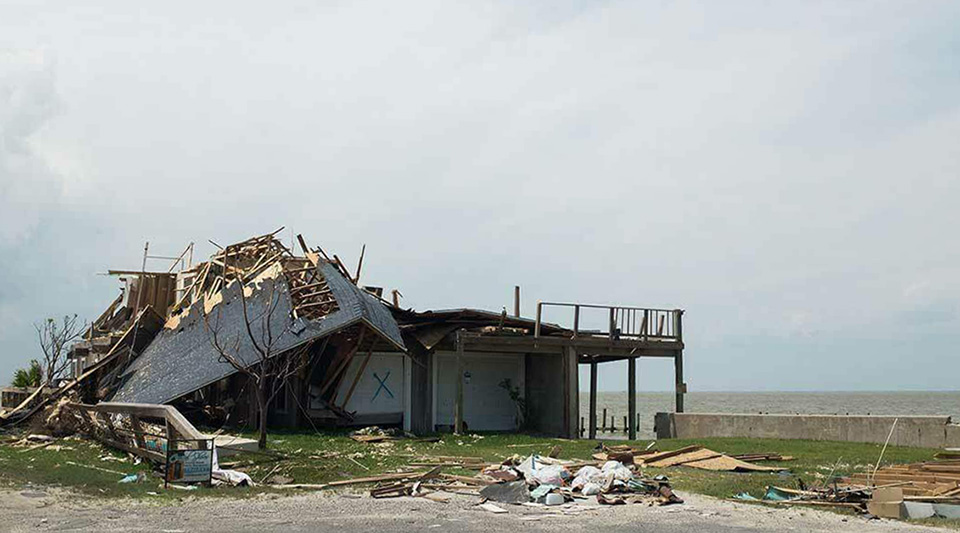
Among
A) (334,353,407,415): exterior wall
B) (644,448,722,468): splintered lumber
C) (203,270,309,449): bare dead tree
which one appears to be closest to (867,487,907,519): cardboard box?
(644,448,722,468): splintered lumber

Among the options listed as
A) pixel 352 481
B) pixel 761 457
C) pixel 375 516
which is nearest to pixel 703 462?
pixel 761 457

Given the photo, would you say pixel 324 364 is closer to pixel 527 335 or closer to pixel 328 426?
pixel 328 426

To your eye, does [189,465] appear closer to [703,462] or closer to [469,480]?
[469,480]

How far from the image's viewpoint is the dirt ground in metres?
10.4

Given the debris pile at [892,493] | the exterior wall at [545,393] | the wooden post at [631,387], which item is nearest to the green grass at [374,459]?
the debris pile at [892,493]

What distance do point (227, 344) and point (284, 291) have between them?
6.81ft

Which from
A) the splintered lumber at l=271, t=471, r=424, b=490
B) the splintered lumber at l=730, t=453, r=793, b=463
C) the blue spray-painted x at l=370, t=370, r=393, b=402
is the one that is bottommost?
the splintered lumber at l=730, t=453, r=793, b=463

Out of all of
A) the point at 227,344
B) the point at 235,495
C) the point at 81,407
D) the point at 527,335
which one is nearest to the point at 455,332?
the point at 527,335

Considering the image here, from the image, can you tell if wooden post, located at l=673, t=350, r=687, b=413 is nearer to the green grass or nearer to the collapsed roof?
the green grass

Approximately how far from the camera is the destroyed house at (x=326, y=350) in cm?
2339

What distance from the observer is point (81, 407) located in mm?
20641

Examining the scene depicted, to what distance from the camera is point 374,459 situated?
1759 centimetres

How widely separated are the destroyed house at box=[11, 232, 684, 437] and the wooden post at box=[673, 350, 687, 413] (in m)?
0.05

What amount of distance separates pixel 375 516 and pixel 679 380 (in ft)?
63.8
